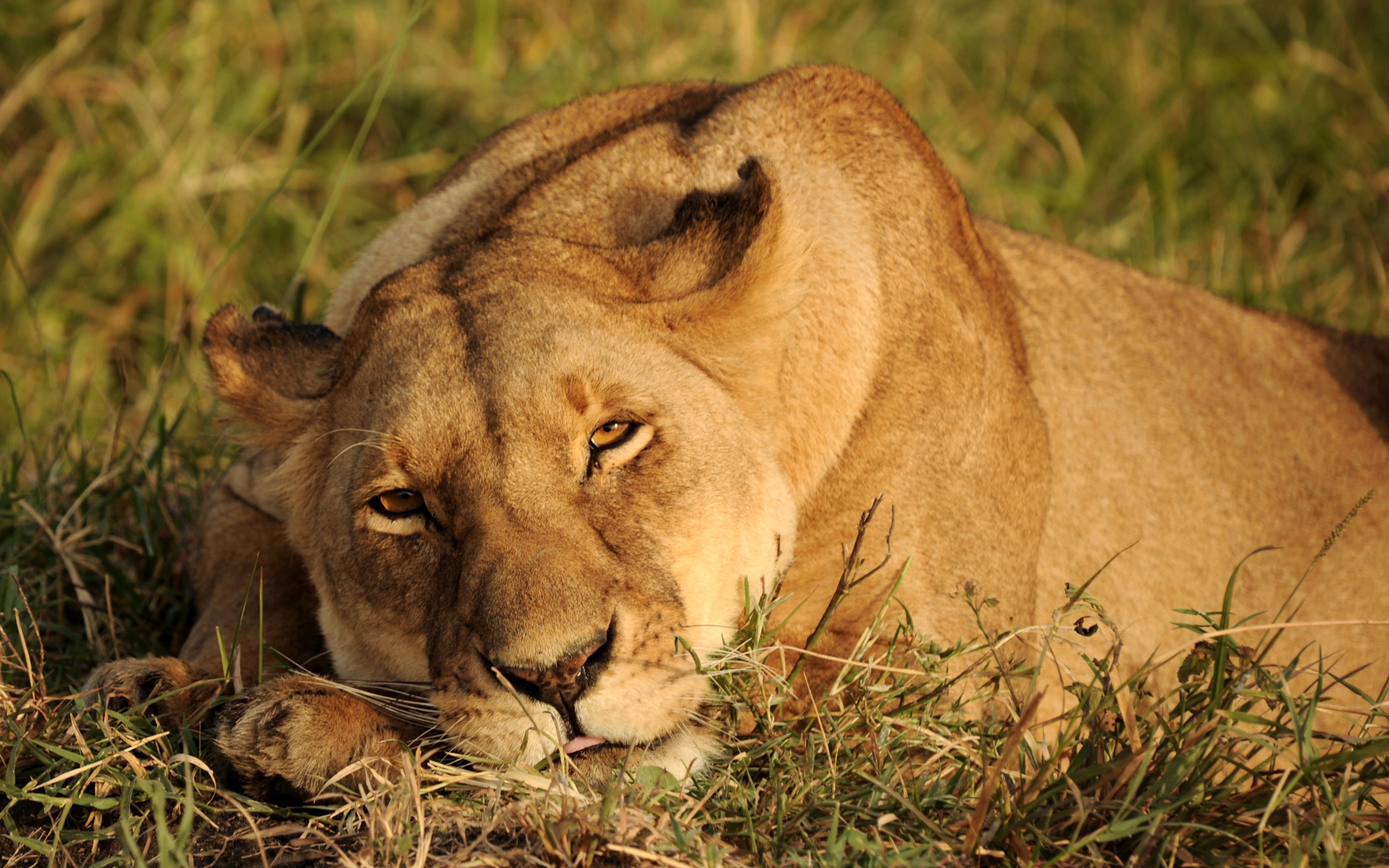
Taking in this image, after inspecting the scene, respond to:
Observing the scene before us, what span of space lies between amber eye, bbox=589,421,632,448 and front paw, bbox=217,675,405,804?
0.68 m

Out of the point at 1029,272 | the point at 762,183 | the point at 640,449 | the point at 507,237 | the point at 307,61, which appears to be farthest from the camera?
the point at 307,61

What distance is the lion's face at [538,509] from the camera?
241 centimetres

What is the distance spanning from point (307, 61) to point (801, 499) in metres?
5.03

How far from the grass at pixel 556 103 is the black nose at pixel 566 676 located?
0.48 feet

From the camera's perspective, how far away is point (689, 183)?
10.5 feet

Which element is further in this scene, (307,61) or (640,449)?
(307,61)

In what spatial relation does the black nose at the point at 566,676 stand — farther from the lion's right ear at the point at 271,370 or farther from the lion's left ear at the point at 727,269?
the lion's right ear at the point at 271,370

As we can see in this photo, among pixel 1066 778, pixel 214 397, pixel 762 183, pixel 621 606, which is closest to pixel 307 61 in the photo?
pixel 214 397

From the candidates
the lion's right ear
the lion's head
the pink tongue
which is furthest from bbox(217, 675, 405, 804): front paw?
the lion's right ear

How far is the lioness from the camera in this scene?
2.55 meters

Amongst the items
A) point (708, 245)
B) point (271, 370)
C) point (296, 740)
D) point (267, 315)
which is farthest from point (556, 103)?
point (296, 740)

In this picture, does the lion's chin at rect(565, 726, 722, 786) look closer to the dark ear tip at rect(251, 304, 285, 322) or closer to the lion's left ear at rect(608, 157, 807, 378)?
the lion's left ear at rect(608, 157, 807, 378)

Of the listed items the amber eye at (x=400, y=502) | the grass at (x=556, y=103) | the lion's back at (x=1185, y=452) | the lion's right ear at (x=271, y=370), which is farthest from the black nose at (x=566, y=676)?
the lion's back at (x=1185, y=452)

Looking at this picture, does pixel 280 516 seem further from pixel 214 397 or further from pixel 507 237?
pixel 507 237
